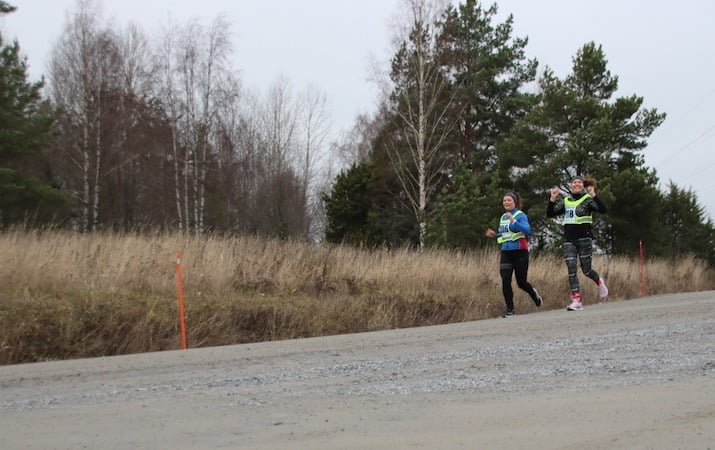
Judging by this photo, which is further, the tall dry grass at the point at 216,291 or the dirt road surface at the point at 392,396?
the tall dry grass at the point at 216,291

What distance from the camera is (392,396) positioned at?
5.26m

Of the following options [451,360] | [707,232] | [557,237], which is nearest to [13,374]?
[451,360]

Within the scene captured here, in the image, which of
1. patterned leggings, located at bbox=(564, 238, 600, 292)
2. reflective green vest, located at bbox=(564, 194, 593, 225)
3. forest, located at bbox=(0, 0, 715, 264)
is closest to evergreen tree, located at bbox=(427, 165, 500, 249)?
forest, located at bbox=(0, 0, 715, 264)

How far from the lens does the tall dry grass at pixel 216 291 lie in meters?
9.35

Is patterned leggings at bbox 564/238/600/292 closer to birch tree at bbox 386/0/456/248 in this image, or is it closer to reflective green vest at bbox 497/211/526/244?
reflective green vest at bbox 497/211/526/244

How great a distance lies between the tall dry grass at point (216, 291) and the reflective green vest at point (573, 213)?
2.42 metres

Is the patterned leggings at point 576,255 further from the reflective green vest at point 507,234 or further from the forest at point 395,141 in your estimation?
the forest at point 395,141

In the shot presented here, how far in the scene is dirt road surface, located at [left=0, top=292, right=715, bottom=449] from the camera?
4191 mm

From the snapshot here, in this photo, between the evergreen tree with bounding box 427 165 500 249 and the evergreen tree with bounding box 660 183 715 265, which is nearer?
the evergreen tree with bounding box 427 165 500 249

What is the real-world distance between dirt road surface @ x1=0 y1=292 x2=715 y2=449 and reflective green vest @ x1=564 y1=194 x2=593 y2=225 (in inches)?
158

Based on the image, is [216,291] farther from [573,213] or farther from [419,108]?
[419,108]

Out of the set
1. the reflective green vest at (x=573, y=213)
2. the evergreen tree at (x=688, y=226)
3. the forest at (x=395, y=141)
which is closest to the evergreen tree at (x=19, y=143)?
the forest at (x=395, y=141)

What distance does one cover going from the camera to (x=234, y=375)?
654 cm

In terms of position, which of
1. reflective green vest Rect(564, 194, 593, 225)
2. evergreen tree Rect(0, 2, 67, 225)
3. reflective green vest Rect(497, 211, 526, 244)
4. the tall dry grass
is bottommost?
the tall dry grass
